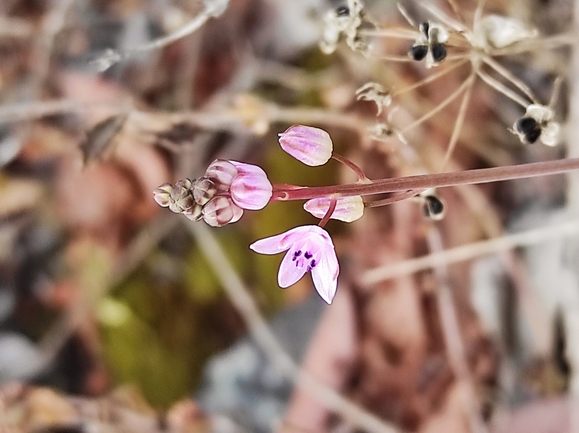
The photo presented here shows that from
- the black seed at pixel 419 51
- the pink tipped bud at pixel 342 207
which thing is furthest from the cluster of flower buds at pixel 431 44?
the pink tipped bud at pixel 342 207

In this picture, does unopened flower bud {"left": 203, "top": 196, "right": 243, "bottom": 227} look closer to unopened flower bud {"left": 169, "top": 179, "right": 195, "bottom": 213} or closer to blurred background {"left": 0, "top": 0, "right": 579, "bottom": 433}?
unopened flower bud {"left": 169, "top": 179, "right": 195, "bottom": 213}

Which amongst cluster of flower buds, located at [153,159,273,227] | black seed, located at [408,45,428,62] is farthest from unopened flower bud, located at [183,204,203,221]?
black seed, located at [408,45,428,62]

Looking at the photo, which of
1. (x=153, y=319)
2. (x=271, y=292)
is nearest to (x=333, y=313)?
(x=271, y=292)

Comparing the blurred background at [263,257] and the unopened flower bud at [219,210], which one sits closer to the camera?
the unopened flower bud at [219,210]

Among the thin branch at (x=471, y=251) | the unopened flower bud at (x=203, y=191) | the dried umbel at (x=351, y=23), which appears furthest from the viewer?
the thin branch at (x=471, y=251)

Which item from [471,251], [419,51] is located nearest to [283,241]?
[419,51]

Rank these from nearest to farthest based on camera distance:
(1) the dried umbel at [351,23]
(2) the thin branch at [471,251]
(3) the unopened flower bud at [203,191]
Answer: (3) the unopened flower bud at [203,191] → (1) the dried umbel at [351,23] → (2) the thin branch at [471,251]

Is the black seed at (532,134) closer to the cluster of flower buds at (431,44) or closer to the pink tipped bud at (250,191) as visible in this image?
the cluster of flower buds at (431,44)

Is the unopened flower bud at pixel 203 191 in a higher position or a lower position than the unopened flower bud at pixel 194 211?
higher
